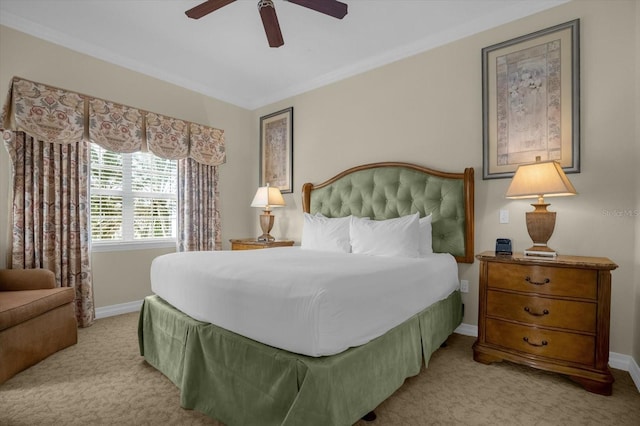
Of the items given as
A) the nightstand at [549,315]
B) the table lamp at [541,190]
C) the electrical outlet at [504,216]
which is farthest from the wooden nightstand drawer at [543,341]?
the electrical outlet at [504,216]

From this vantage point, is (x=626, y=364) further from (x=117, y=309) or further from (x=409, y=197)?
(x=117, y=309)

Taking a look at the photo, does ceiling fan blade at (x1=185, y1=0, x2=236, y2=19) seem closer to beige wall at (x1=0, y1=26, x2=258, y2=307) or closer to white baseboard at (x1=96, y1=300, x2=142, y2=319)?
beige wall at (x1=0, y1=26, x2=258, y2=307)

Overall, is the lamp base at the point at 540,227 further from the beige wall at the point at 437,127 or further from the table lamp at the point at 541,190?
the beige wall at the point at 437,127

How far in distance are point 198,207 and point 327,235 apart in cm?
202

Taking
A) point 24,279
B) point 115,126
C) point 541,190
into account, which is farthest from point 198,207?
point 541,190

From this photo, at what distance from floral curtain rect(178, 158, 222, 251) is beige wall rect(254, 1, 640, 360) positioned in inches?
43.9

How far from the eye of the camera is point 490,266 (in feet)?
7.59

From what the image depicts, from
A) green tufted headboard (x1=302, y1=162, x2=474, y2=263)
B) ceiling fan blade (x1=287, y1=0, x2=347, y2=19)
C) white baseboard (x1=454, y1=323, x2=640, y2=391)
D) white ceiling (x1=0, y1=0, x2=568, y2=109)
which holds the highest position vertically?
white ceiling (x1=0, y1=0, x2=568, y2=109)

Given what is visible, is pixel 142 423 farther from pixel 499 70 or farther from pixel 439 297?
pixel 499 70

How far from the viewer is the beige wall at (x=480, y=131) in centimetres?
227

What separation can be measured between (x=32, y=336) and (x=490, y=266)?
3389 millimetres

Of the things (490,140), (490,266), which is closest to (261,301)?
(490,266)

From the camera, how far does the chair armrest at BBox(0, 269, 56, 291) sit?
259cm

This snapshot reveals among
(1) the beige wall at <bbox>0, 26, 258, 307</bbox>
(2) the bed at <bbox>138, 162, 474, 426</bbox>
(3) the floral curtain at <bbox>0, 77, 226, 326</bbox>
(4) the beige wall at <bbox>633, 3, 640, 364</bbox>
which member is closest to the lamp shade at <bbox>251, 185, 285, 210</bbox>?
(1) the beige wall at <bbox>0, 26, 258, 307</bbox>
